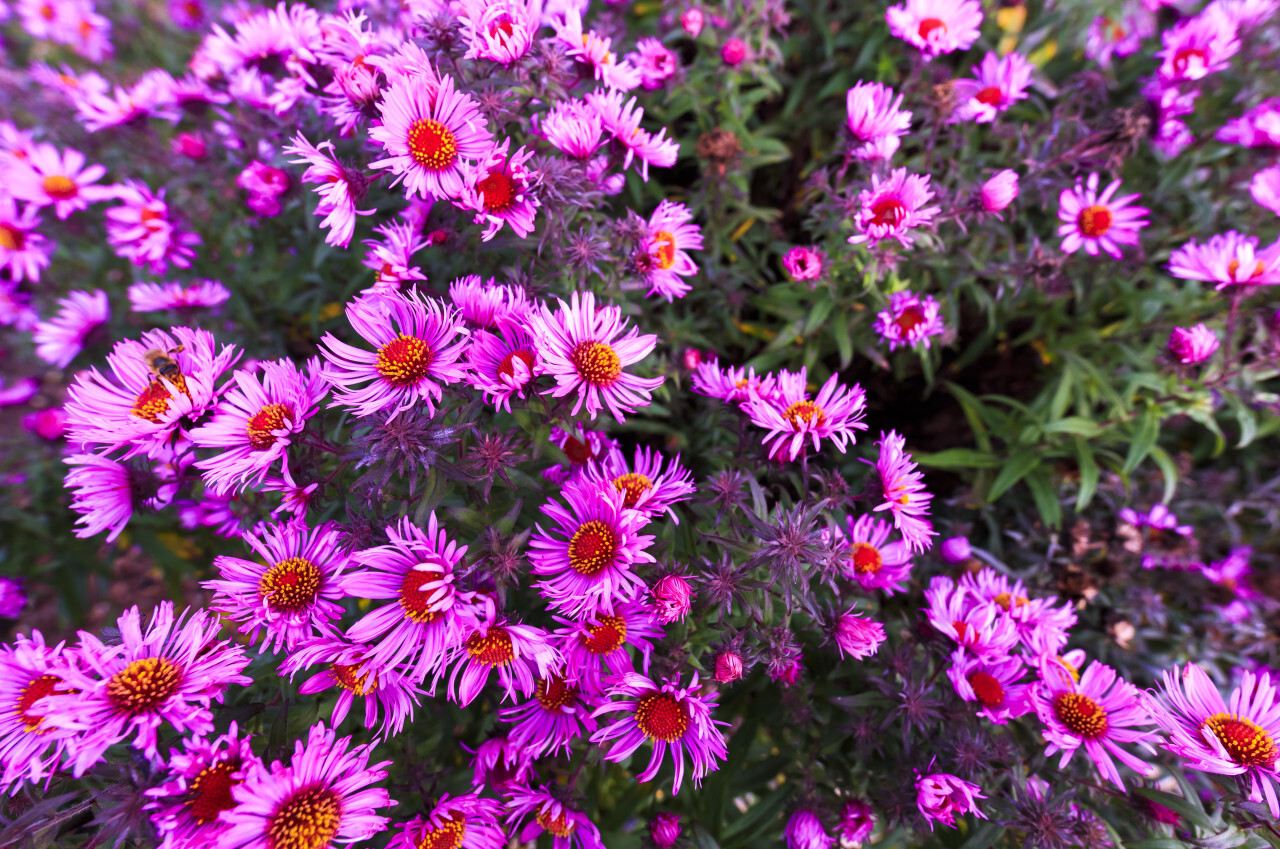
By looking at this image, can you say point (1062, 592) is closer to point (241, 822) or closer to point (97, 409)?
point (241, 822)

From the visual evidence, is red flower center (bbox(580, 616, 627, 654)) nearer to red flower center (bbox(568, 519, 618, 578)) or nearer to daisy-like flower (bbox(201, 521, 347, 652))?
red flower center (bbox(568, 519, 618, 578))

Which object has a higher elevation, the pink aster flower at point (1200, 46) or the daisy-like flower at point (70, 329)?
the pink aster flower at point (1200, 46)

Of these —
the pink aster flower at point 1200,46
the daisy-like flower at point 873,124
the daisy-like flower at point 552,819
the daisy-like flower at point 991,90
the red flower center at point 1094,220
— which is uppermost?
the pink aster flower at point 1200,46

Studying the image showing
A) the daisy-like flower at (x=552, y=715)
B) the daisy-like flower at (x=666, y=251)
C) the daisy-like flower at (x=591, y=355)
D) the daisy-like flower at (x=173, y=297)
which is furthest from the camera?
the daisy-like flower at (x=173, y=297)

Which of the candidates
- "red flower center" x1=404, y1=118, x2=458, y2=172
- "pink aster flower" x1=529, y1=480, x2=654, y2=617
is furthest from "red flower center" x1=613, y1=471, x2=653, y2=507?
"red flower center" x1=404, y1=118, x2=458, y2=172

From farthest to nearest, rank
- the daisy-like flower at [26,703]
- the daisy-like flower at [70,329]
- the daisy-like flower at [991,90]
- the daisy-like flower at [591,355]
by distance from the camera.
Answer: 1. the daisy-like flower at [70,329]
2. the daisy-like flower at [991,90]
3. the daisy-like flower at [591,355]
4. the daisy-like flower at [26,703]

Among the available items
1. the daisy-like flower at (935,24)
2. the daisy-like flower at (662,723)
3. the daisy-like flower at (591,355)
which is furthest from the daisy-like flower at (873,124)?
the daisy-like flower at (662,723)

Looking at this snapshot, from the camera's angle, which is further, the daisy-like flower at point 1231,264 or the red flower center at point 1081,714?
the daisy-like flower at point 1231,264

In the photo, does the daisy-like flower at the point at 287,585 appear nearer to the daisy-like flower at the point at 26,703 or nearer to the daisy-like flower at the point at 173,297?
the daisy-like flower at the point at 26,703
